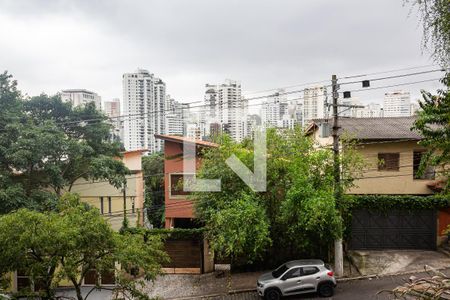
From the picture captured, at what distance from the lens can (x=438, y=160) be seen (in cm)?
799

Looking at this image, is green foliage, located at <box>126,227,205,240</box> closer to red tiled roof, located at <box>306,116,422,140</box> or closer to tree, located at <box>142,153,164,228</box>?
red tiled roof, located at <box>306,116,422,140</box>

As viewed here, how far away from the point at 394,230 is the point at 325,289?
18.6ft

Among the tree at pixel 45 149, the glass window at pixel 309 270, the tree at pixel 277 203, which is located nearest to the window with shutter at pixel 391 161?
the tree at pixel 277 203

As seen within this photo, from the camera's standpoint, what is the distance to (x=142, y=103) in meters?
19.7

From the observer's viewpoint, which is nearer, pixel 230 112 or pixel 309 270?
pixel 309 270

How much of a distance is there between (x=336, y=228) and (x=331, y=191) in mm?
1283

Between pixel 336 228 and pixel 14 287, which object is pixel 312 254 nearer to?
pixel 336 228

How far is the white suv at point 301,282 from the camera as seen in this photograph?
11820 mm

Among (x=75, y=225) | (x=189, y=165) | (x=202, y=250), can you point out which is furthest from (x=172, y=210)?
(x=75, y=225)

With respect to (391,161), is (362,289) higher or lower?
lower

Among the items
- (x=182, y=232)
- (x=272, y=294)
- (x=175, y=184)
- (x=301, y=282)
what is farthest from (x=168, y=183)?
(x=301, y=282)

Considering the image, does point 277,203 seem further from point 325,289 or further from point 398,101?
point 398,101

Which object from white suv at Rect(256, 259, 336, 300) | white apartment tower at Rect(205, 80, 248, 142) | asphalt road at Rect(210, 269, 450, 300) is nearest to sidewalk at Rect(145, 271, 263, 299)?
asphalt road at Rect(210, 269, 450, 300)

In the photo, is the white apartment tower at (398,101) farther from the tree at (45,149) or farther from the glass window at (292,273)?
the tree at (45,149)
